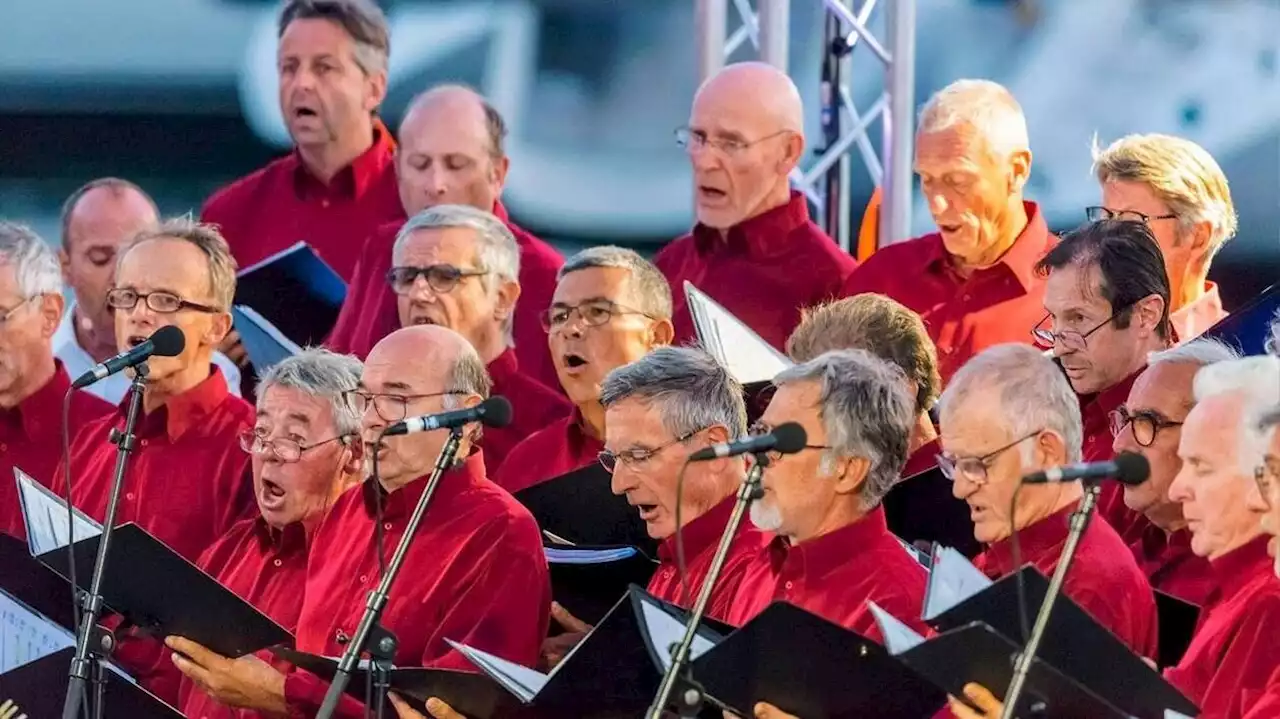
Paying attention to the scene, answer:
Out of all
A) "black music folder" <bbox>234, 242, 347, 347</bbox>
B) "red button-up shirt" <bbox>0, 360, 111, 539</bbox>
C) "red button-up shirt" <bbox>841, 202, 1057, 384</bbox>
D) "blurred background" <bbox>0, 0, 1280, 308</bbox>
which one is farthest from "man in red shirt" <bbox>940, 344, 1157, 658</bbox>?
"blurred background" <bbox>0, 0, 1280, 308</bbox>

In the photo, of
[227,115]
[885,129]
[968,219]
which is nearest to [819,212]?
[885,129]

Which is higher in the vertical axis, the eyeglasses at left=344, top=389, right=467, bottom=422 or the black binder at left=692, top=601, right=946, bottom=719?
the eyeglasses at left=344, top=389, right=467, bottom=422

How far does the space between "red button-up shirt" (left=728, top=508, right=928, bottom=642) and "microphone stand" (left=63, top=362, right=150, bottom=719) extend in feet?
4.15

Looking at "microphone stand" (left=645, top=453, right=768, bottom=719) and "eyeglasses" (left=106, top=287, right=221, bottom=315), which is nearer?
"microphone stand" (left=645, top=453, right=768, bottom=719)

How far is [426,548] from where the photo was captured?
518 centimetres

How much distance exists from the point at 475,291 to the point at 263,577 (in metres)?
1.00

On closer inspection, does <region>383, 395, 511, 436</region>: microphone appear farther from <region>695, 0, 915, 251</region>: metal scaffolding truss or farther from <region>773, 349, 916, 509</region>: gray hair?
<region>695, 0, 915, 251</region>: metal scaffolding truss

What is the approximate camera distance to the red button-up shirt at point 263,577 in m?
5.48

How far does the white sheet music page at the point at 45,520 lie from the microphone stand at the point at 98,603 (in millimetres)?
192

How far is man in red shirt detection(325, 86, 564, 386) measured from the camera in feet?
22.0

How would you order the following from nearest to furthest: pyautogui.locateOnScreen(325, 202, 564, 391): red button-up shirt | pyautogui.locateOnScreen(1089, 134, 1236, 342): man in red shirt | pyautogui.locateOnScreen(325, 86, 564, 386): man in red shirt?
1. pyautogui.locateOnScreen(1089, 134, 1236, 342): man in red shirt
2. pyautogui.locateOnScreen(325, 202, 564, 391): red button-up shirt
3. pyautogui.locateOnScreen(325, 86, 564, 386): man in red shirt

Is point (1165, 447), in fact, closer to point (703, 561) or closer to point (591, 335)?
point (703, 561)

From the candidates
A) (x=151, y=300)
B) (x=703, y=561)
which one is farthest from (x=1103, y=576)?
(x=151, y=300)

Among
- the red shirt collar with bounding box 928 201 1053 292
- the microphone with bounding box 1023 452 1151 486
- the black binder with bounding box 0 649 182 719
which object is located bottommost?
the black binder with bounding box 0 649 182 719
